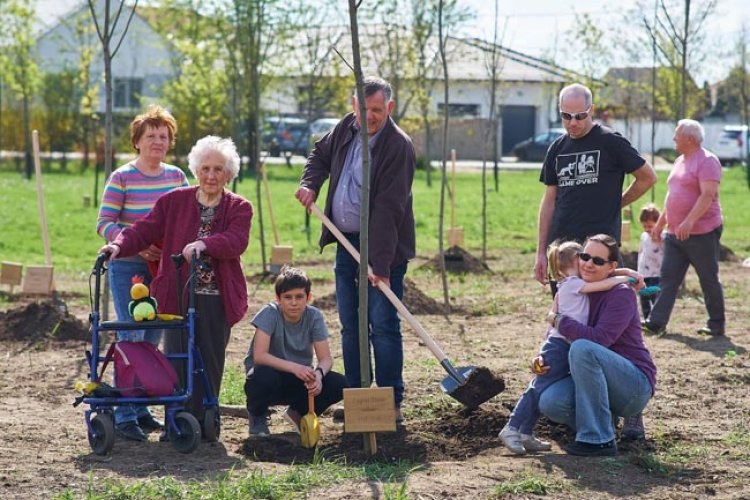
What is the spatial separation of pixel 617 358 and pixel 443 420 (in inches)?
46.9

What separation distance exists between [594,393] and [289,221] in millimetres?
15337

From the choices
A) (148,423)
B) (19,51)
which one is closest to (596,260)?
(148,423)

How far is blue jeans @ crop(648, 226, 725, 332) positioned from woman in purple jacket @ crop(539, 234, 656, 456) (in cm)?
423

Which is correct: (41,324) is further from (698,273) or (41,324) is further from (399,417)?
(698,273)

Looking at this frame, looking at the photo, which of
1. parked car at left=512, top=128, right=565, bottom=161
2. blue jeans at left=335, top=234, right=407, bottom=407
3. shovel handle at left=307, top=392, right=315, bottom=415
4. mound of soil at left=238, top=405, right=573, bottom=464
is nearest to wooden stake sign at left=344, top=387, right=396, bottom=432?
mound of soil at left=238, top=405, right=573, bottom=464

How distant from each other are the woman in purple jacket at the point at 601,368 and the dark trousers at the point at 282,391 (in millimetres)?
1133

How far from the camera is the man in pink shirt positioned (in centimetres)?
973

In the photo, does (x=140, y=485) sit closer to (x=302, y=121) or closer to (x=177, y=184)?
(x=177, y=184)

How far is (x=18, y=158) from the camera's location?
3681 cm

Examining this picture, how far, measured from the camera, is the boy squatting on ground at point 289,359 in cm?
628

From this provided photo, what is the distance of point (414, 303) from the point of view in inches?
451

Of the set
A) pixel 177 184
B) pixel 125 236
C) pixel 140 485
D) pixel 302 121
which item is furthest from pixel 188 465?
pixel 302 121

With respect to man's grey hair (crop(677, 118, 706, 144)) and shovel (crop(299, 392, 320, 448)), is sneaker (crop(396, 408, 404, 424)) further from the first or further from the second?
man's grey hair (crop(677, 118, 706, 144))

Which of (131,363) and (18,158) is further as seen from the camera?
(18,158)
